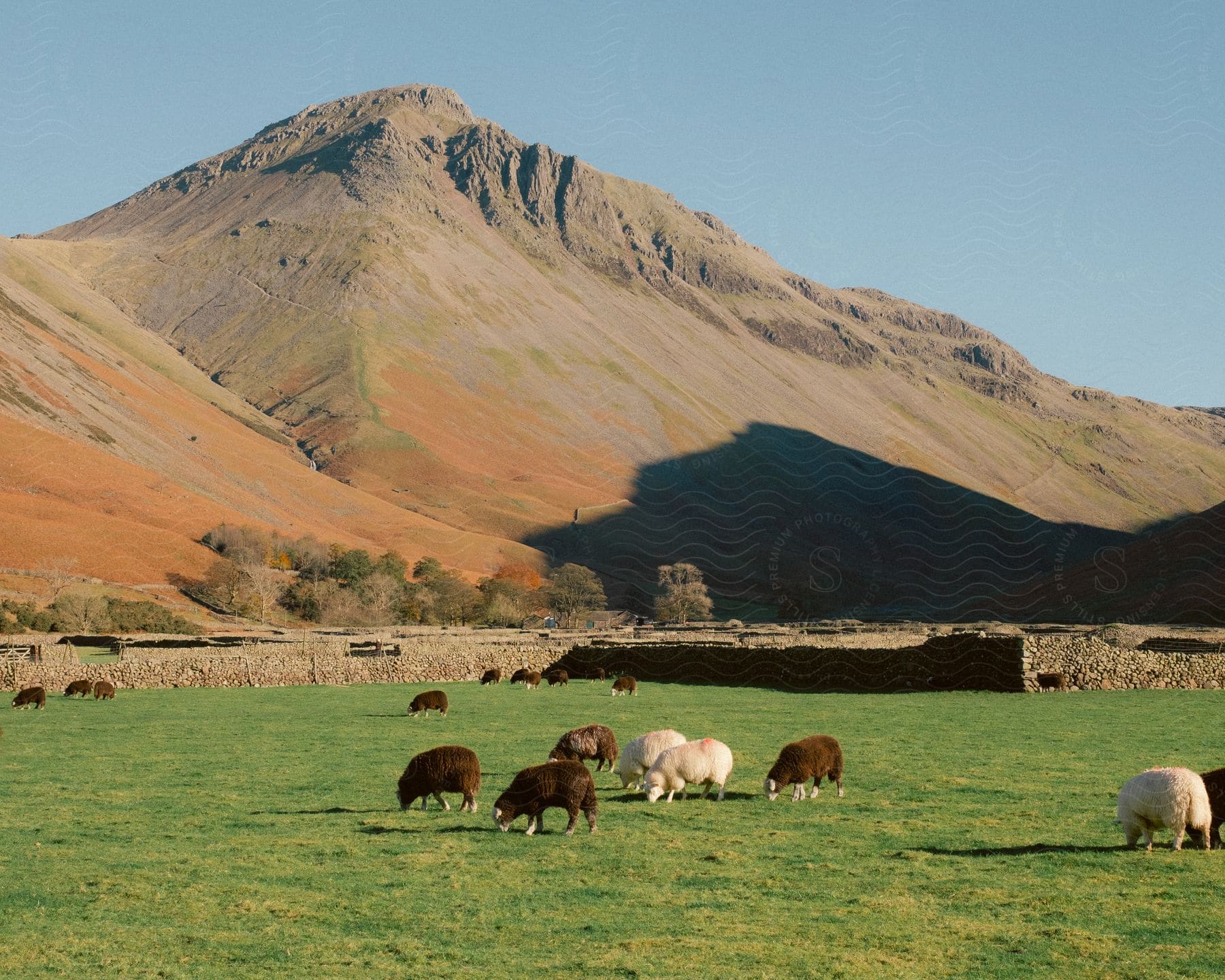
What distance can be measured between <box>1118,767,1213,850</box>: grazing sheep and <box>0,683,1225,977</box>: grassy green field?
1.06 ft

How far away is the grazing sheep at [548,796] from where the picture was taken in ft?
47.5

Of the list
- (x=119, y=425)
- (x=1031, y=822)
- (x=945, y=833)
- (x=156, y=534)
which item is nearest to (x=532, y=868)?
(x=945, y=833)

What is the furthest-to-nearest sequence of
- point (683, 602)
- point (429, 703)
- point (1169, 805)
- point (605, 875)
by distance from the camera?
point (683, 602)
point (429, 703)
point (1169, 805)
point (605, 875)

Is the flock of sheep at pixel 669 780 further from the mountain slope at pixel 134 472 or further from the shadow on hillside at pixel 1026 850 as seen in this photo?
the mountain slope at pixel 134 472

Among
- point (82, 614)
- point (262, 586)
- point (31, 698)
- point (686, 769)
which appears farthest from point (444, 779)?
point (262, 586)

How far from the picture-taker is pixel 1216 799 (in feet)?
43.2

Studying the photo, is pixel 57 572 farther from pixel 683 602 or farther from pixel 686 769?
pixel 686 769

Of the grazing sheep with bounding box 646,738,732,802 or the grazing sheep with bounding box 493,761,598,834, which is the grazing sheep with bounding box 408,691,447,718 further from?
the grazing sheep with bounding box 493,761,598,834

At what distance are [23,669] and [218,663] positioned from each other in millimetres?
7318

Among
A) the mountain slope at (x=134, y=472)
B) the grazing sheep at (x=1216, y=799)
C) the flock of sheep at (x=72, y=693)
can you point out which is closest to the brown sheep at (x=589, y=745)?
the grazing sheep at (x=1216, y=799)

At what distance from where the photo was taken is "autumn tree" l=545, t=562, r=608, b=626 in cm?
11388

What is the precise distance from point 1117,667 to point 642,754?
3016cm

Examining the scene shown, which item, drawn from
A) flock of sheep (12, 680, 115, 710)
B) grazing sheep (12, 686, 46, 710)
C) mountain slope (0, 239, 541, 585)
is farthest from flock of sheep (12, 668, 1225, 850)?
mountain slope (0, 239, 541, 585)

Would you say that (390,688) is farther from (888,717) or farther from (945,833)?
(945,833)
